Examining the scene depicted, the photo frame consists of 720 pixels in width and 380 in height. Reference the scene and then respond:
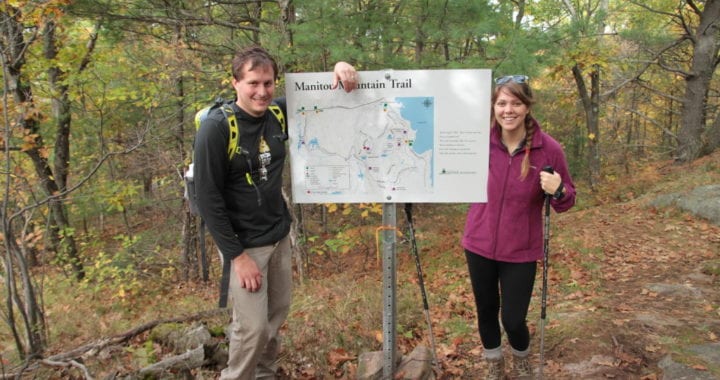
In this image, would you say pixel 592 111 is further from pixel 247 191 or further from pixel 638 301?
pixel 247 191

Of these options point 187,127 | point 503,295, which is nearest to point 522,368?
point 503,295

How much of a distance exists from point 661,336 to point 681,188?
7.16 meters

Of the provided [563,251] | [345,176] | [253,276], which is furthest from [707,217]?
[253,276]

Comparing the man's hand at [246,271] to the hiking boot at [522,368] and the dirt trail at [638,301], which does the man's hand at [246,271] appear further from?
the dirt trail at [638,301]

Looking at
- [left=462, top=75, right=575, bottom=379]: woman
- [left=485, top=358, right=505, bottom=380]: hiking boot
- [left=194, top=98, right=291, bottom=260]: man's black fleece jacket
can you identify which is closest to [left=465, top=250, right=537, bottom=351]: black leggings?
[left=462, top=75, right=575, bottom=379]: woman

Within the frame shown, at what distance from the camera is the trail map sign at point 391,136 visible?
2.59 metres

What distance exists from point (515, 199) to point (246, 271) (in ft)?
5.83

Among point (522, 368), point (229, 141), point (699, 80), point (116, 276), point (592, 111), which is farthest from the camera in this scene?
point (592, 111)

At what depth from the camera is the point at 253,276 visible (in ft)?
8.48

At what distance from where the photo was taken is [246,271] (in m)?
2.56

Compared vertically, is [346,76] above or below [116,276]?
above

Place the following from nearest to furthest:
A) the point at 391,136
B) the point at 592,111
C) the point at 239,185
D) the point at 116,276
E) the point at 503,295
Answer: the point at 239,185 → the point at 391,136 → the point at 503,295 → the point at 116,276 → the point at 592,111

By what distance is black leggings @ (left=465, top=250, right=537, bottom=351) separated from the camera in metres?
2.74

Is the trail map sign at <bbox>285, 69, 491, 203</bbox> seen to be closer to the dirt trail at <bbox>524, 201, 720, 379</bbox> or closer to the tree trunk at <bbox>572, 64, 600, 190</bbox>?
the dirt trail at <bbox>524, 201, 720, 379</bbox>
